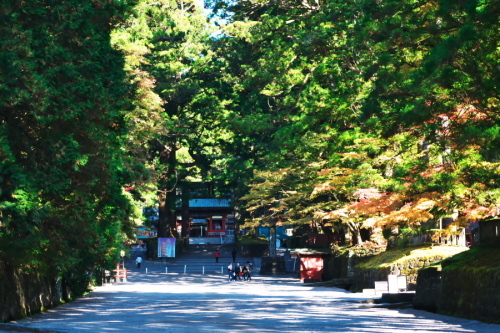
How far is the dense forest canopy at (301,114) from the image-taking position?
16.0 metres

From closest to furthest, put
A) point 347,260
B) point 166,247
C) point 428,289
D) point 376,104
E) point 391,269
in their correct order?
point 376,104
point 428,289
point 391,269
point 347,260
point 166,247

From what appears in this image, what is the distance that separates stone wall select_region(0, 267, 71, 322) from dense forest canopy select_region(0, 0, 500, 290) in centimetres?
86

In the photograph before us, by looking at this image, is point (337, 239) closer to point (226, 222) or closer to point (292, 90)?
point (292, 90)

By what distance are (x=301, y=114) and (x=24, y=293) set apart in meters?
20.4

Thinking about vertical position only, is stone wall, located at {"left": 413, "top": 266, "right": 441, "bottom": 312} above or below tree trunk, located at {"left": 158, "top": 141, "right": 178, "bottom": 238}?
below

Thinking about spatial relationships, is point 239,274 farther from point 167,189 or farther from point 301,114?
point 167,189

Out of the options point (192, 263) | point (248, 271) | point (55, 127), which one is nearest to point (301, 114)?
point (248, 271)

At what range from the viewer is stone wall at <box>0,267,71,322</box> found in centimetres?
2034

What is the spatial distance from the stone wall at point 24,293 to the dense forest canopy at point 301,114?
86 centimetres

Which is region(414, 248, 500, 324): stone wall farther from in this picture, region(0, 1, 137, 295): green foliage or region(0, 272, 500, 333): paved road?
region(0, 1, 137, 295): green foliage

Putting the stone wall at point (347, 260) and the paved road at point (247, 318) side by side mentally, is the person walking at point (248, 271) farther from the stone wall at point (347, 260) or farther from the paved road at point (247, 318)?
the paved road at point (247, 318)

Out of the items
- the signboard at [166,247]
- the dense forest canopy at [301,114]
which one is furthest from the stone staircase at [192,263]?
the dense forest canopy at [301,114]

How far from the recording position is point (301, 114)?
3953 centimetres

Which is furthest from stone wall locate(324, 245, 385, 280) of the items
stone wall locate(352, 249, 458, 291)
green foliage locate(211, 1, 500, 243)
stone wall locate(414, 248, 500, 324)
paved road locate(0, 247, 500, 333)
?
stone wall locate(414, 248, 500, 324)
